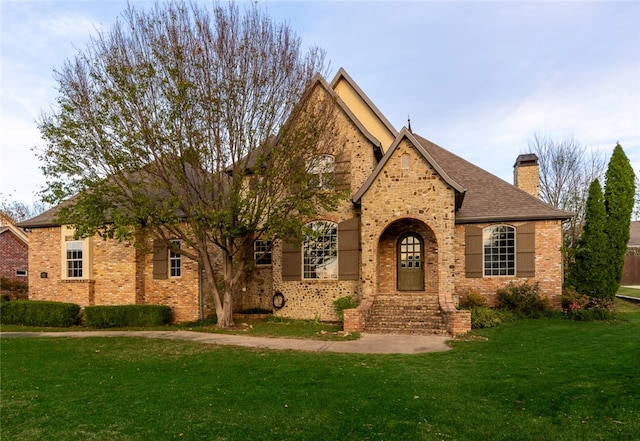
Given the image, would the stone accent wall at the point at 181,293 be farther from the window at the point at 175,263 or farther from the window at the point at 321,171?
the window at the point at 321,171

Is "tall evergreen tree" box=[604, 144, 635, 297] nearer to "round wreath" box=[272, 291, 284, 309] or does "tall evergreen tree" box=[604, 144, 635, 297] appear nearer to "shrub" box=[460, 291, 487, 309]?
"shrub" box=[460, 291, 487, 309]

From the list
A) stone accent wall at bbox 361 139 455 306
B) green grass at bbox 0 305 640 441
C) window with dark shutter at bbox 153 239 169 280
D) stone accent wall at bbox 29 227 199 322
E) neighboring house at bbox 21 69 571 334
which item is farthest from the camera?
window with dark shutter at bbox 153 239 169 280

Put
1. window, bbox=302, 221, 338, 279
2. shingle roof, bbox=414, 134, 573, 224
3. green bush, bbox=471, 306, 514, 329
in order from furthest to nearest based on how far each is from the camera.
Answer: shingle roof, bbox=414, 134, 573, 224 → window, bbox=302, 221, 338, 279 → green bush, bbox=471, 306, 514, 329

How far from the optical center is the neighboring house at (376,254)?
13750 mm

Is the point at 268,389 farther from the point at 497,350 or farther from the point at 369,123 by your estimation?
the point at 369,123

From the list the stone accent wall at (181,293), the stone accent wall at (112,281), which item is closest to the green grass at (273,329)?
the stone accent wall at (181,293)

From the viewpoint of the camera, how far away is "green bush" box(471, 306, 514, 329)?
13.2m

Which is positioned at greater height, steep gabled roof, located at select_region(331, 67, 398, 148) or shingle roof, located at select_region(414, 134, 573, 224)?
steep gabled roof, located at select_region(331, 67, 398, 148)

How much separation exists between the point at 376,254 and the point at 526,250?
5974 millimetres

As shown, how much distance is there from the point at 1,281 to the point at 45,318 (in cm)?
630

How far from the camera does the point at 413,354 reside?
376 inches

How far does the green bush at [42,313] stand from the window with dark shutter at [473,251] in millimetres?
16023

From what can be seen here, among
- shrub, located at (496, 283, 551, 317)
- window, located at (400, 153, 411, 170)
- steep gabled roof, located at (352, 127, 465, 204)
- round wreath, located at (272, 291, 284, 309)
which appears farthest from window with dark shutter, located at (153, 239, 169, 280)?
shrub, located at (496, 283, 551, 317)

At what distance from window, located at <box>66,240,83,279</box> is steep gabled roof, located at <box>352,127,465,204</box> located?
41.4 feet
